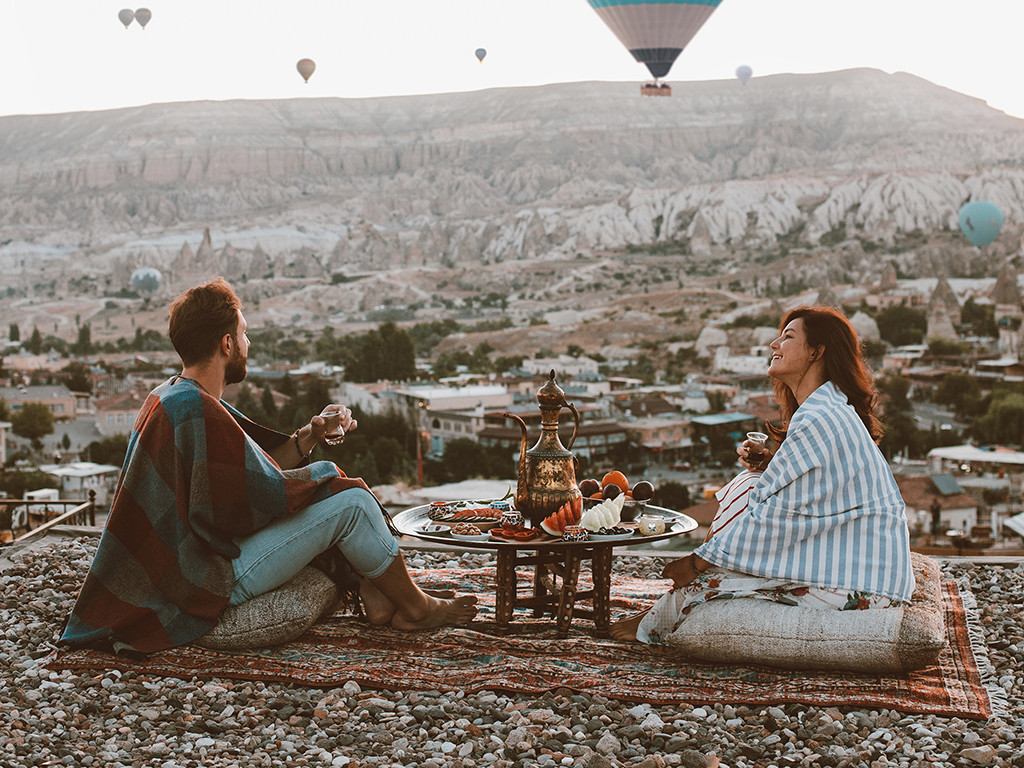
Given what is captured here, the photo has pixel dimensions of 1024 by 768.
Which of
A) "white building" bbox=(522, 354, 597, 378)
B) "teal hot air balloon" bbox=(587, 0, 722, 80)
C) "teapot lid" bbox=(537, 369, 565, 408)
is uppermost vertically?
"teal hot air balloon" bbox=(587, 0, 722, 80)

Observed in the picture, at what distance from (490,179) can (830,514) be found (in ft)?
339

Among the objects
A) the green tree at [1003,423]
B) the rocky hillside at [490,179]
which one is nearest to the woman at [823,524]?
the green tree at [1003,423]

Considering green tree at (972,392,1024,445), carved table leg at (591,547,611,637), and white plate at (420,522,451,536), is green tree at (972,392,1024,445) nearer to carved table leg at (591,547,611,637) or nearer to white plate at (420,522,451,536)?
carved table leg at (591,547,611,637)

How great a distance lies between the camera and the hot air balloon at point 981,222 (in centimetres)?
6259

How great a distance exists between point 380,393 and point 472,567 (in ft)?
118

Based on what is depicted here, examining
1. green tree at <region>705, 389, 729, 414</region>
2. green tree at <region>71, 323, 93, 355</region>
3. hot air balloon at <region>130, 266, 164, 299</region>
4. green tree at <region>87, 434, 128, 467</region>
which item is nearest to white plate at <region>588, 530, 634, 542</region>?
green tree at <region>87, 434, 128, 467</region>

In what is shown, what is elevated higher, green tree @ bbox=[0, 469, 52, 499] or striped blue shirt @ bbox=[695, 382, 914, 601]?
striped blue shirt @ bbox=[695, 382, 914, 601]

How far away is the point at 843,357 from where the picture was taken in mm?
2727

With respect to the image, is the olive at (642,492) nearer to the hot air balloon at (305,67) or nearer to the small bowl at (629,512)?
the small bowl at (629,512)

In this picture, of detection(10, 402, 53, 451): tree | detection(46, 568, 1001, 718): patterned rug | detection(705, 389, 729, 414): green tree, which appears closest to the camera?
detection(46, 568, 1001, 718): patterned rug

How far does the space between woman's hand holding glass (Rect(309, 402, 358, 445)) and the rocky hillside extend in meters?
68.2

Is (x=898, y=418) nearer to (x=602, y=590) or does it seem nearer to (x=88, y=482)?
(x=88, y=482)

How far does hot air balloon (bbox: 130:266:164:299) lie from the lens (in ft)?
261

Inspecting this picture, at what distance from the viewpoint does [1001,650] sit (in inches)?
116
